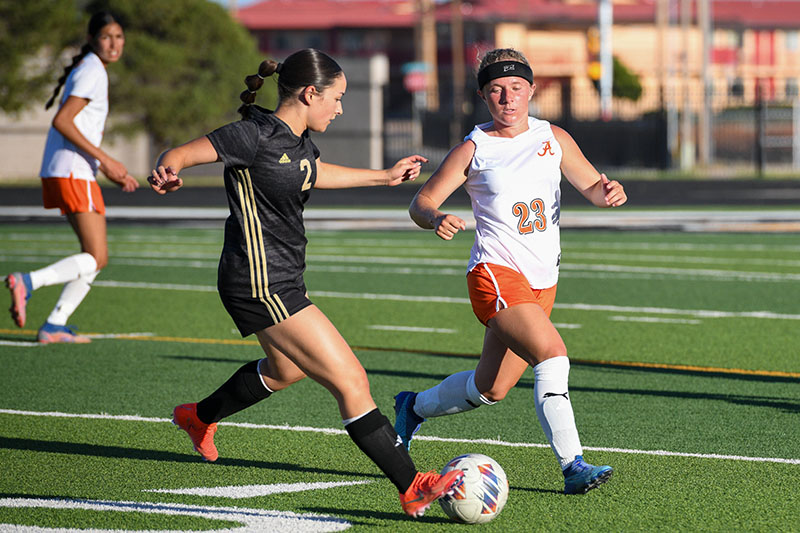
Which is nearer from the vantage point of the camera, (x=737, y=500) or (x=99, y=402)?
(x=737, y=500)

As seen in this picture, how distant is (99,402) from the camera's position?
7.95 metres

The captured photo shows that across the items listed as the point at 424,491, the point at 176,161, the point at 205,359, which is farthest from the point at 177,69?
the point at 424,491

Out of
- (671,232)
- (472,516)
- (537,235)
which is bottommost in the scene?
(671,232)

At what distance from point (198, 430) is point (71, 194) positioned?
12.6 feet

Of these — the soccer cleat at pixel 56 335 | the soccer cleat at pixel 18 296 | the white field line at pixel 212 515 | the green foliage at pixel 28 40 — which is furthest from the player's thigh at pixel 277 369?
the green foliage at pixel 28 40

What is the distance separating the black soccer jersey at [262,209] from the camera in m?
5.41

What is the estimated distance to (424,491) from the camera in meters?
5.19

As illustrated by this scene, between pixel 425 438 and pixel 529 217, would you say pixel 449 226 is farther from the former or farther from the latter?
pixel 425 438

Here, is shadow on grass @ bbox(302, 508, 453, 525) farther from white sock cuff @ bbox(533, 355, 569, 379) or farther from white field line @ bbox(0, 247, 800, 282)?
Answer: white field line @ bbox(0, 247, 800, 282)

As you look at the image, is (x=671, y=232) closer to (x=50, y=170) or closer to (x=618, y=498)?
(x=50, y=170)

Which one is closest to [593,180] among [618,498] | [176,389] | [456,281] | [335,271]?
[618,498]

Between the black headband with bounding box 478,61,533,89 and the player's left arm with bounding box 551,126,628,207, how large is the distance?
1.19 ft

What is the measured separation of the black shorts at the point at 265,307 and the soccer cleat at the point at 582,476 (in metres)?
1.39

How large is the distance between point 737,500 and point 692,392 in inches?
106
